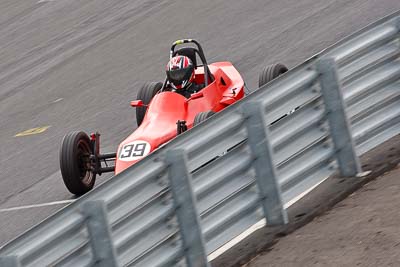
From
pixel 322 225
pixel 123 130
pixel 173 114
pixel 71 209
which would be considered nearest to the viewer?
pixel 71 209

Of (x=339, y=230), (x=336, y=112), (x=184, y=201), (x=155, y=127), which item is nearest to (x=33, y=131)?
(x=155, y=127)

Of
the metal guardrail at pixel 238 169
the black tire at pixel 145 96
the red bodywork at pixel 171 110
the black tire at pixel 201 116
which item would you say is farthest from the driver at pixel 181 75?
the metal guardrail at pixel 238 169

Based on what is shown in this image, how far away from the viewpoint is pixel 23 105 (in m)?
20.8

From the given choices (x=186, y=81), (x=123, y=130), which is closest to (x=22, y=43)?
(x=123, y=130)

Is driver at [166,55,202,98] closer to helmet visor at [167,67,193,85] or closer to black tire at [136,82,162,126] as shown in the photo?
helmet visor at [167,67,193,85]

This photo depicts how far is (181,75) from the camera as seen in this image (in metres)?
13.6

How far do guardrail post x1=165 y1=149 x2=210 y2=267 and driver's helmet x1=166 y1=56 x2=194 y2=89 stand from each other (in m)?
5.14

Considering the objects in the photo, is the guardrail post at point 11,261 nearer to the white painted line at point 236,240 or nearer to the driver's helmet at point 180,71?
the white painted line at point 236,240

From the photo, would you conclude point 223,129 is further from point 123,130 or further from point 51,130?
point 51,130

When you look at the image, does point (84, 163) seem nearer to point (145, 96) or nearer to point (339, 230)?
point (145, 96)

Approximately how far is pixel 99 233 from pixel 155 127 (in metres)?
5.23

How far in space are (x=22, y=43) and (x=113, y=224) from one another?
18.1 m

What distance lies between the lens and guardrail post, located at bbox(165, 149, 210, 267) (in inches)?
333

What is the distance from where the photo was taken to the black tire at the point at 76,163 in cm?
1287
